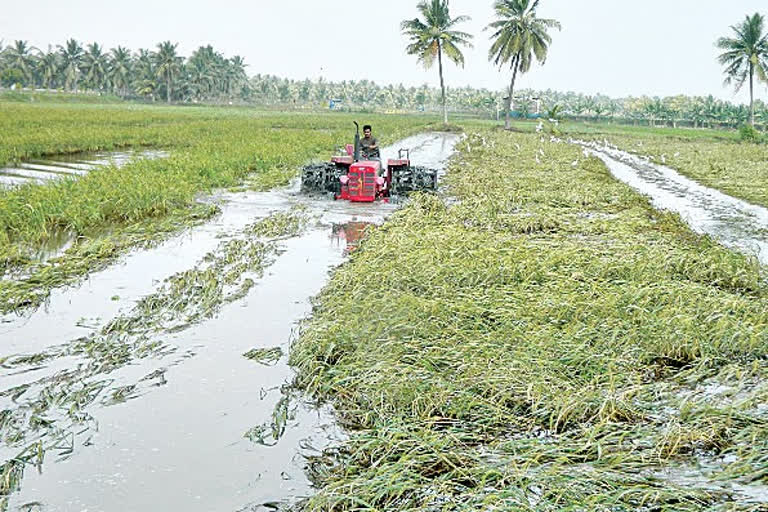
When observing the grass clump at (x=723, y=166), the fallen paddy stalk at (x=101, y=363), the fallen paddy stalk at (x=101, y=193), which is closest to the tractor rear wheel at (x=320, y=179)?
the fallen paddy stalk at (x=101, y=193)

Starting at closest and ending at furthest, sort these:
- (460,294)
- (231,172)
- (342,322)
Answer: (342,322)
(460,294)
(231,172)

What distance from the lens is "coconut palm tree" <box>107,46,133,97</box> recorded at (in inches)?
3568

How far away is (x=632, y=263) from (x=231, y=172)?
1074cm

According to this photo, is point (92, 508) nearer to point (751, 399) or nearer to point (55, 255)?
point (751, 399)

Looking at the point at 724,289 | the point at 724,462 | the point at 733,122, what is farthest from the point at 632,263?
the point at 733,122

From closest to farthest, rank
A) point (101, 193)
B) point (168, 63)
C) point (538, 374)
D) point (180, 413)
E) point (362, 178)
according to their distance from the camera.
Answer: point (180, 413)
point (538, 374)
point (101, 193)
point (362, 178)
point (168, 63)

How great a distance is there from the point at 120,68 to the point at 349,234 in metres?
90.3

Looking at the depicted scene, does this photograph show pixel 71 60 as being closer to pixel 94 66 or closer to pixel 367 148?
pixel 94 66

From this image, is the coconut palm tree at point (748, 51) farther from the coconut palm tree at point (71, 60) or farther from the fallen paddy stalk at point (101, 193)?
the coconut palm tree at point (71, 60)

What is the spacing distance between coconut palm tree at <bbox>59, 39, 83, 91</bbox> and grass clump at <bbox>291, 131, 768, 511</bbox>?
9661cm

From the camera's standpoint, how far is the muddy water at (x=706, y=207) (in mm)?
10655

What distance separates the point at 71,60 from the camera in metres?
92.7

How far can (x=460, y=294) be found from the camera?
242 inches

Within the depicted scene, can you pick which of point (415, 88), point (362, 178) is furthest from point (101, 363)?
point (415, 88)
